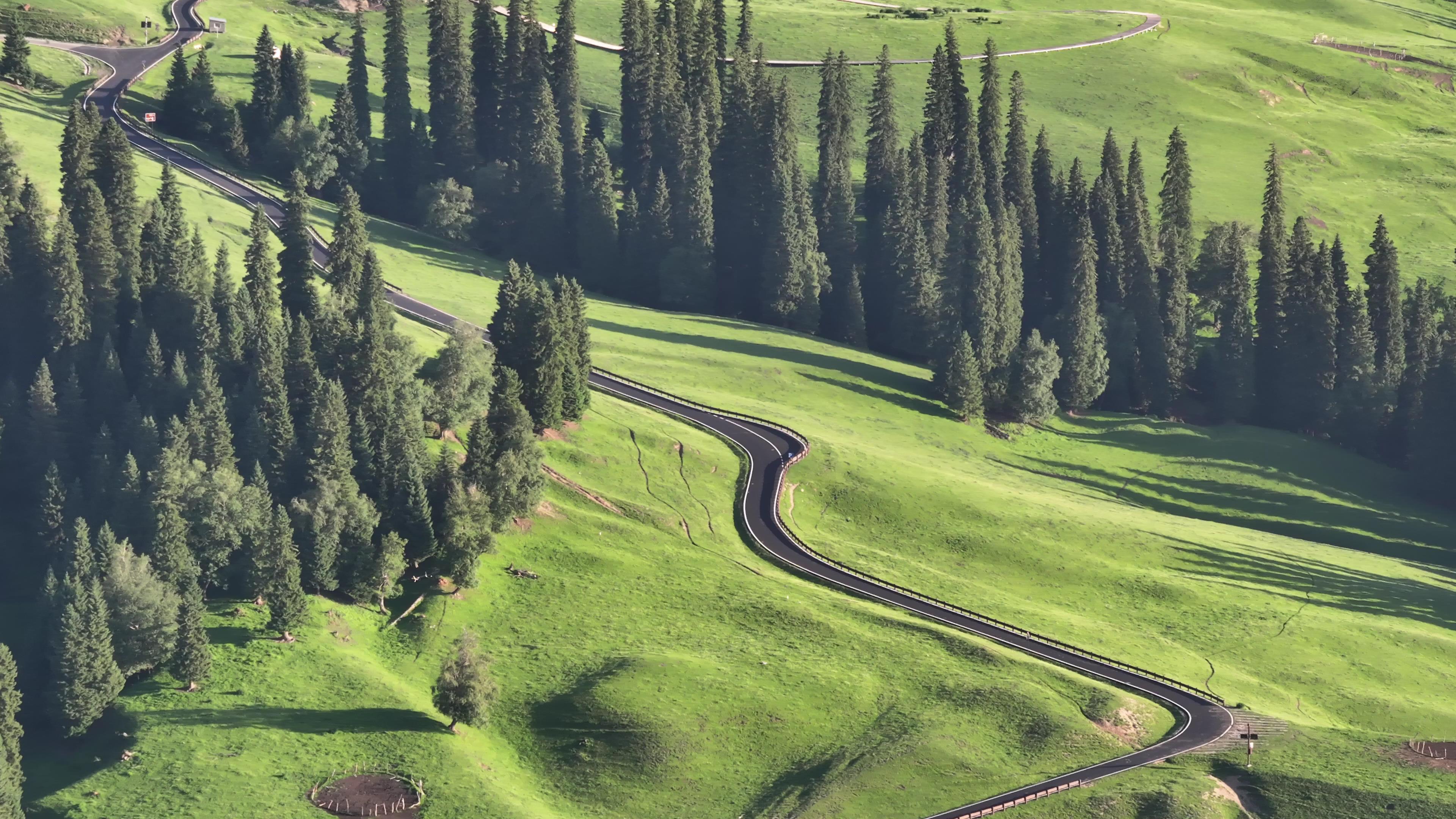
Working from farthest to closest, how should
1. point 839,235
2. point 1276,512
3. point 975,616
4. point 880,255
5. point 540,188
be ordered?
1. point 540,188
2. point 839,235
3. point 880,255
4. point 1276,512
5. point 975,616

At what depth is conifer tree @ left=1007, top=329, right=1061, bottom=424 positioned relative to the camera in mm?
165750

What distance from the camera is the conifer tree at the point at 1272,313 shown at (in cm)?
18475

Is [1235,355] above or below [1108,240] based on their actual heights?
below

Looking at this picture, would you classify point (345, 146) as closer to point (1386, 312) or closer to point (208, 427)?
point (208, 427)

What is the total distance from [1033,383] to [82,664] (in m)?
99.1

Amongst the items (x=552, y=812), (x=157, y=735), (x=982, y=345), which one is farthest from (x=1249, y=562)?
(x=157, y=735)

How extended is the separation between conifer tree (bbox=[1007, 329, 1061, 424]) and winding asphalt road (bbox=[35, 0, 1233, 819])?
1383 inches

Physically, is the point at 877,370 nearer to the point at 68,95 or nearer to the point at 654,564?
the point at 654,564

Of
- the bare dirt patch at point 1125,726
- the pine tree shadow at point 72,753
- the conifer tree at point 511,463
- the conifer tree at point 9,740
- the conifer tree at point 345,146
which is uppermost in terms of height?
the conifer tree at point 345,146

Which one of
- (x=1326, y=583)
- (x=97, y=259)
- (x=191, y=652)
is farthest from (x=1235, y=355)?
(x=191, y=652)

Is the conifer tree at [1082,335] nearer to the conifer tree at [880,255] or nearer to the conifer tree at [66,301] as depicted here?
the conifer tree at [880,255]

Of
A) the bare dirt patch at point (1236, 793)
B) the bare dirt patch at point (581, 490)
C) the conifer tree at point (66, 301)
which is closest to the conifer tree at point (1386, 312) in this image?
the bare dirt patch at point (581, 490)

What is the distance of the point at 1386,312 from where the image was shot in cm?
18638

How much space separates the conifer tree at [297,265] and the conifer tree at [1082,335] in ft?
262
